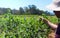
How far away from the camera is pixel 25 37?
6.23 meters

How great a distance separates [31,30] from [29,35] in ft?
1.14

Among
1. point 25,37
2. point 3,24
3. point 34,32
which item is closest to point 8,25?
point 3,24

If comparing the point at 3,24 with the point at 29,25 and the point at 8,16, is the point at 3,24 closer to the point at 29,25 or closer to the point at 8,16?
the point at 8,16

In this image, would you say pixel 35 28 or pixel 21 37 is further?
pixel 35 28

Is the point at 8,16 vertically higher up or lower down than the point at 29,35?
higher up

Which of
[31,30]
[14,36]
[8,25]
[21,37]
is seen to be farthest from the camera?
[31,30]

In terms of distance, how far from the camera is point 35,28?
296 inches

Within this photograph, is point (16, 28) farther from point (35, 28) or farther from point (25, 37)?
point (35, 28)

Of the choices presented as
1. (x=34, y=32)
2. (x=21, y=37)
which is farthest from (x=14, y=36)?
(x=34, y=32)

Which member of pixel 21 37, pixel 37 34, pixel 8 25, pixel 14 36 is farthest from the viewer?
pixel 37 34

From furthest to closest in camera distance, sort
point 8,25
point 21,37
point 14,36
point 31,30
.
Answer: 1. point 31,30
2. point 8,25
3. point 21,37
4. point 14,36

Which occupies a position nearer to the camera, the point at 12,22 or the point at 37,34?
the point at 12,22

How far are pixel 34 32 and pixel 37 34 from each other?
300 mm

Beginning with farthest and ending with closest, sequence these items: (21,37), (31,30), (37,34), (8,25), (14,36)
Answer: (37,34)
(31,30)
(8,25)
(21,37)
(14,36)
